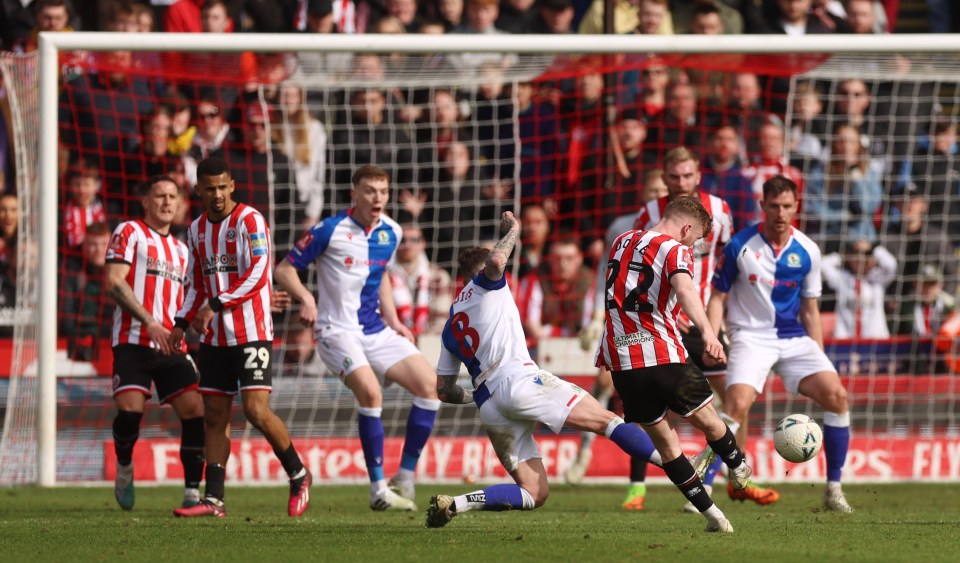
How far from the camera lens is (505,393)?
723cm

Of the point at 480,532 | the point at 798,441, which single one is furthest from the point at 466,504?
the point at 798,441

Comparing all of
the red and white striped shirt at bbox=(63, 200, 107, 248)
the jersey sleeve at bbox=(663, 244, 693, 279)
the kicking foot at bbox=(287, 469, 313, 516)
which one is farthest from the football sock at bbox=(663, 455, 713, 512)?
the red and white striped shirt at bbox=(63, 200, 107, 248)

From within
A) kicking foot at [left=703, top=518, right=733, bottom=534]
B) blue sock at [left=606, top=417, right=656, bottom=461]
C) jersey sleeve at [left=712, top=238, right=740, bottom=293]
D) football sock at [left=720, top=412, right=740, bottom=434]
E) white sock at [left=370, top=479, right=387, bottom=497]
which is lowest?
white sock at [left=370, top=479, right=387, bottom=497]

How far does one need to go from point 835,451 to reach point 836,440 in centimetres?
8

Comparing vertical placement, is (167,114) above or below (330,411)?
above

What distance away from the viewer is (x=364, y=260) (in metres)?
9.67

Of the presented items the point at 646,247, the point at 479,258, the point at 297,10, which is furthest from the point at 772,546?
the point at 297,10

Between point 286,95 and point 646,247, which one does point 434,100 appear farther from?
point 646,247

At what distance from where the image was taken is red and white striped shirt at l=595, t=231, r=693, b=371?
7246 millimetres

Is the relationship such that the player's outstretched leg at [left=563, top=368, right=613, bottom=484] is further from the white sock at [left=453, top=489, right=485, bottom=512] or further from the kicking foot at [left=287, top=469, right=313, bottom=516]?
the white sock at [left=453, top=489, right=485, bottom=512]

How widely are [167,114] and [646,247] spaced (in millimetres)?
6969

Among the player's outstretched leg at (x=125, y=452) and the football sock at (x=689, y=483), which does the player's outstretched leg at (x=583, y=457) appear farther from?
the football sock at (x=689, y=483)

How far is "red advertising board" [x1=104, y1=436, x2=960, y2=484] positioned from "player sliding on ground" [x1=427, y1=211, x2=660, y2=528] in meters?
4.62

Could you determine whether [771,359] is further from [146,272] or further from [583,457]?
[146,272]
